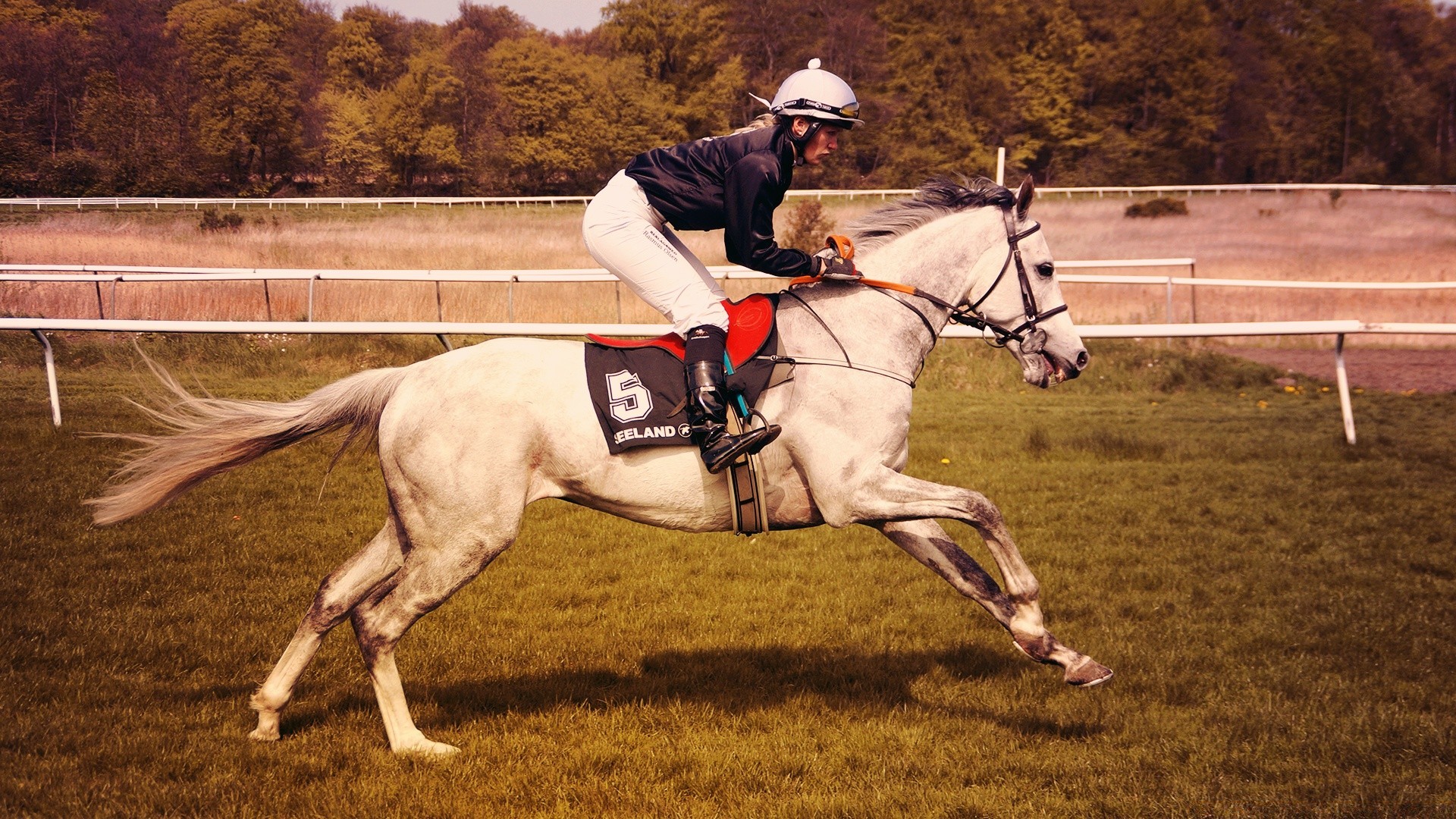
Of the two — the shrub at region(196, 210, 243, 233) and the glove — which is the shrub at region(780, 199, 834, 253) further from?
the glove

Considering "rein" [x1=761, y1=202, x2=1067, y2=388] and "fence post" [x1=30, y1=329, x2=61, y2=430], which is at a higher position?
"rein" [x1=761, y1=202, x2=1067, y2=388]

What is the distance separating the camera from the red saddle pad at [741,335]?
4.20 meters

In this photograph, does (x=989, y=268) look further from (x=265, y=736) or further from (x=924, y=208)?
(x=265, y=736)

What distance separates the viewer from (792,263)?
4309 mm

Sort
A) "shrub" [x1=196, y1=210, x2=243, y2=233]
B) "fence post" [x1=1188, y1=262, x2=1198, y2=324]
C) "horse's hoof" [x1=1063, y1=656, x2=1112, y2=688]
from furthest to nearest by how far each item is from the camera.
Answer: "shrub" [x1=196, y1=210, x2=243, y2=233] < "fence post" [x1=1188, y1=262, x2=1198, y2=324] < "horse's hoof" [x1=1063, y1=656, x2=1112, y2=688]

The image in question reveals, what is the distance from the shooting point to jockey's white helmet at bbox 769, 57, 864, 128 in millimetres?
4137

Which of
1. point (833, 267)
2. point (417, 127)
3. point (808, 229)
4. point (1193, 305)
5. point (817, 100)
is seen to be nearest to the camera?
point (817, 100)

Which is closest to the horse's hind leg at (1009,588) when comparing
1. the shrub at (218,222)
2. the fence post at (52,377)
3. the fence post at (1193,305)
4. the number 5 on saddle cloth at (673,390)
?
the number 5 on saddle cloth at (673,390)

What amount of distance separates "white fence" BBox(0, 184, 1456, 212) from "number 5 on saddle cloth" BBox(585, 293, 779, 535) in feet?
68.1

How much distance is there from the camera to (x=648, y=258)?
14.1 ft

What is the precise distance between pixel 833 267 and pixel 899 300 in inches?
12.9

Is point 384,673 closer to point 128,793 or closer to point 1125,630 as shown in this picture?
point 128,793

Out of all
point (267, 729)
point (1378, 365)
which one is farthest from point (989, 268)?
point (1378, 365)

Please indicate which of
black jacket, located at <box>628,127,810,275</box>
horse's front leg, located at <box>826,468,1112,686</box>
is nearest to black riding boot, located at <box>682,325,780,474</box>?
black jacket, located at <box>628,127,810,275</box>
